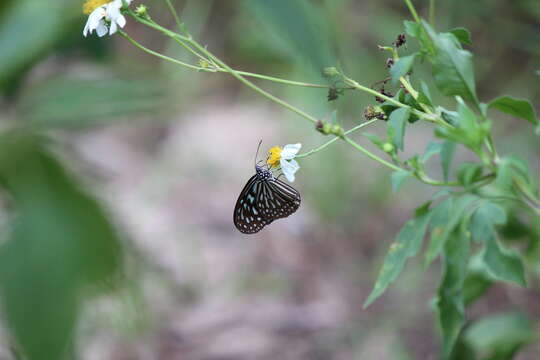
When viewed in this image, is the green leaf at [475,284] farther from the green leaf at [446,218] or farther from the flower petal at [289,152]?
the flower petal at [289,152]

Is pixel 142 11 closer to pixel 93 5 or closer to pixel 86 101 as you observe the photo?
pixel 93 5

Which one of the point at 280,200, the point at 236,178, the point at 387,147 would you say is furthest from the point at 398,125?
the point at 236,178

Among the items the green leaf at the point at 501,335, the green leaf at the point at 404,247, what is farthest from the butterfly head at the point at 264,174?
the green leaf at the point at 501,335

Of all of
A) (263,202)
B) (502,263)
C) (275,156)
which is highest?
(263,202)

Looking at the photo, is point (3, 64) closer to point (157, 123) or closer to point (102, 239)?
point (102, 239)

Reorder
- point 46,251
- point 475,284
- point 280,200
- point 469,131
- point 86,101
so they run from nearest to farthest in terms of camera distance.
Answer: point 469,131 < point 46,251 < point 280,200 < point 475,284 < point 86,101

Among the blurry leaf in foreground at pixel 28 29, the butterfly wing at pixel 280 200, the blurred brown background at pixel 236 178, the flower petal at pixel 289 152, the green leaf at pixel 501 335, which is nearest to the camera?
the flower petal at pixel 289 152

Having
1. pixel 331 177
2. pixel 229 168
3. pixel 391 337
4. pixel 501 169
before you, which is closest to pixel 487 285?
pixel 501 169

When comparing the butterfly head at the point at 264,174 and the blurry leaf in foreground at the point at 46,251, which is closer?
the blurry leaf in foreground at the point at 46,251
